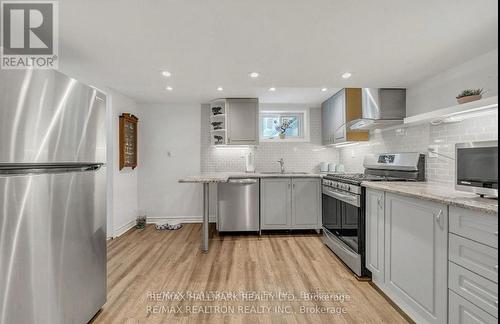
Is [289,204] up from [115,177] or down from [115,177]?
→ down

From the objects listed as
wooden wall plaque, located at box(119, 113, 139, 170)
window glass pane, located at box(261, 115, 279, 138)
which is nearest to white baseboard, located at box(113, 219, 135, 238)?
wooden wall plaque, located at box(119, 113, 139, 170)

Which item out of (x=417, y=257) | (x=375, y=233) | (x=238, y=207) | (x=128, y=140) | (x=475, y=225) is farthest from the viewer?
(x=128, y=140)

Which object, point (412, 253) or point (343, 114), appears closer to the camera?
point (412, 253)

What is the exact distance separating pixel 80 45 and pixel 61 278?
1.80 meters

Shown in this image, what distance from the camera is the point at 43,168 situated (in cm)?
124

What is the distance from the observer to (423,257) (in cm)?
154

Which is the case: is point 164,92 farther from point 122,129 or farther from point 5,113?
point 5,113

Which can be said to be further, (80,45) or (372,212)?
(372,212)

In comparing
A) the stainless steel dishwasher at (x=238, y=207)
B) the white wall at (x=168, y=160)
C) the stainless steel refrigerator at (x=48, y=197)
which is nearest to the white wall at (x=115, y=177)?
A: the white wall at (x=168, y=160)

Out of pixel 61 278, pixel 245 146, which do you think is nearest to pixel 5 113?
pixel 61 278

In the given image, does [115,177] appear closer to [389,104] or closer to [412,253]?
[412,253]

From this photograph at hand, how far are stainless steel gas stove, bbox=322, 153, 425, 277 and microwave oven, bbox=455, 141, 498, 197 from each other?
2.96 ft

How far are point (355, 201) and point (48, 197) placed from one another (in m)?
2.46

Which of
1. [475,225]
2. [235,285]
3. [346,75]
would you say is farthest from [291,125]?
[475,225]
